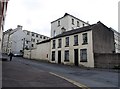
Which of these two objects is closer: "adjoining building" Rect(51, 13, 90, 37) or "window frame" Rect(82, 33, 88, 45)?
"window frame" Rect(82, 33, 88, 45)

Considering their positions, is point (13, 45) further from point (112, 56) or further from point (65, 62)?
point (112, 56)

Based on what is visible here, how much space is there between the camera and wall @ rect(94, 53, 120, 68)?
2606 cm

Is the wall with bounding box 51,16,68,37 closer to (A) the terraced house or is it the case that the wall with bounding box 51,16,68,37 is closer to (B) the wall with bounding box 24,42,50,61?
(B) the wall with bounding box 24,42,50,61

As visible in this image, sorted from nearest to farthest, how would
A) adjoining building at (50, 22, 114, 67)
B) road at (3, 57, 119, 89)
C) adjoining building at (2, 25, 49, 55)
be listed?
road at (3, 57, 119, 89)
adjoining building at (50, 22, 114, 67)
adjoining building at (2, 25, 49, 55)

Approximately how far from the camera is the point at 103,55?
27078 millimetres

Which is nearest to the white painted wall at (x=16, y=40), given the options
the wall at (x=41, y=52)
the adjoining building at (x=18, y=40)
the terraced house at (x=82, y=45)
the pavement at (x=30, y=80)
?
the adjoining building at (x=18, y=40)

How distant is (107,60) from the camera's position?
26.7 metres

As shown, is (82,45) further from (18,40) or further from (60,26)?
(18,40)

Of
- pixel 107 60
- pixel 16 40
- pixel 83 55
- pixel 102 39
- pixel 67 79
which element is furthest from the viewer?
pixel 16 40

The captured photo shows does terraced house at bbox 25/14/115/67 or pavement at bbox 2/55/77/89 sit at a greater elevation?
terraced house at bbox 25/14/115/67

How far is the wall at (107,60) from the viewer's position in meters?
26.1

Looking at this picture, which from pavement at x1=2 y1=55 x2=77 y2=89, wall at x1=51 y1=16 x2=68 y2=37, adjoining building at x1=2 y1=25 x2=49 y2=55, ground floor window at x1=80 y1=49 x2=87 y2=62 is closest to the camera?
pavement at x1=2 y1=55 x2=77 y2=89

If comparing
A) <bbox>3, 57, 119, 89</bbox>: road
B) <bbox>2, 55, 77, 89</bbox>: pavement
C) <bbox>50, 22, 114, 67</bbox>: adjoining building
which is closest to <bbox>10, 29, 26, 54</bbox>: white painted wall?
<bbox>50, 22, 114, 67</bbox>: adjoining building

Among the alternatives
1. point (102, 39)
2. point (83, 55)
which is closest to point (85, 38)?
point (83, 55)
